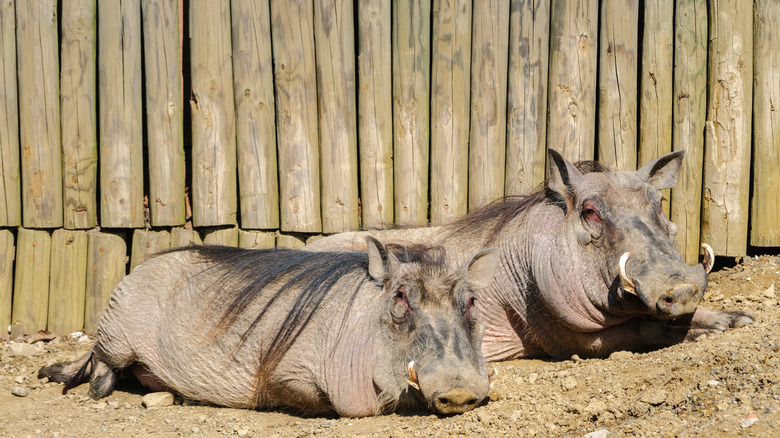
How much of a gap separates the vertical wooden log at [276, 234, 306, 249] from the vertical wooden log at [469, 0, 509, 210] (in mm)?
1536

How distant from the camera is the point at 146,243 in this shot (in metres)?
7.40

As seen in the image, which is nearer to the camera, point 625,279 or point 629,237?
point 625,279

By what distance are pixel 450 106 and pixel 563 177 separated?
1.25 meters

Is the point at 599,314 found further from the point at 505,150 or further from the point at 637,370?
the point at 505,150

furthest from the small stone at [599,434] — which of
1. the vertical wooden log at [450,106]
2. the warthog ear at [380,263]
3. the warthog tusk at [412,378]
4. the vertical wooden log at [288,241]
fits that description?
the vertical wooden log at [288,241]

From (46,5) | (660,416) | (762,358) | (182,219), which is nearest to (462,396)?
(660,416)

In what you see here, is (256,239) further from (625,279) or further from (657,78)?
(657,78)

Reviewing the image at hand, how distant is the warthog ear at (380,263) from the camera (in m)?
5.55

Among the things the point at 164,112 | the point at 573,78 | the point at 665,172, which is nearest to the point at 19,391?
the point at 164,112

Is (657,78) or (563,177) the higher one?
(657,78)

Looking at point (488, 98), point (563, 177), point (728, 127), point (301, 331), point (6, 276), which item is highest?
point (488, 98)

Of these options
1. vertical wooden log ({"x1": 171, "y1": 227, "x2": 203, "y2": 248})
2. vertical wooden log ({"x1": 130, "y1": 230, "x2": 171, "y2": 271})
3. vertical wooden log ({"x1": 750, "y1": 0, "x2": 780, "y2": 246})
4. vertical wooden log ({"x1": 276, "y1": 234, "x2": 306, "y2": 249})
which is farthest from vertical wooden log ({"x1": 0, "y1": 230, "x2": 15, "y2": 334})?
vertical wooden log ({"x1": 750, "y1": 0, "x2": 780, "y2": 246})

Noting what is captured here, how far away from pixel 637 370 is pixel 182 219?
13.0 feet

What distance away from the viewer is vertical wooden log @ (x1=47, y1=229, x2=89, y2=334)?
744 centimetres
